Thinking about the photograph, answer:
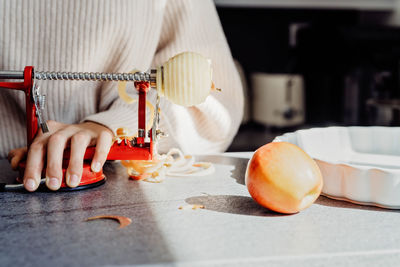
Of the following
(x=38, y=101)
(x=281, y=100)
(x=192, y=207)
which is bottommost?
(x=281, y=100)

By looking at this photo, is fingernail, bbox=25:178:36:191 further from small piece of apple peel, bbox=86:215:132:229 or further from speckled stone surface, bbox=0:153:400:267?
small piece of apple peel, bbox=86:215:132:229

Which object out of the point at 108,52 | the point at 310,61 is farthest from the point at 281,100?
the point at 108,52

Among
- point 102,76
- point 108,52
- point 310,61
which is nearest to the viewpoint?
point 102,76

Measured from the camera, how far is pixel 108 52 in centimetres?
108

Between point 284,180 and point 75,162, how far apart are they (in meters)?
0.31

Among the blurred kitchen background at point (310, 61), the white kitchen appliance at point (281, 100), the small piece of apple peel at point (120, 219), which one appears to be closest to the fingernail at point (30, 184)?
the small piece of apple peel at point (120, 219)

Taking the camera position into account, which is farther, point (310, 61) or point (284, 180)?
point (310, 61)

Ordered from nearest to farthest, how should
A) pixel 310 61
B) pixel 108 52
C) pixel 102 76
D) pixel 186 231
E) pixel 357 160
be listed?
1. pixel 186 231
2. pixel 102 76
3. pixel 357 160
4. pixel 108 52
5. pixel 310 61

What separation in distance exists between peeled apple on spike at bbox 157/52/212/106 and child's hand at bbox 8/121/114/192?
16 cm

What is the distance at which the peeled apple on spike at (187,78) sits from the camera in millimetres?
622

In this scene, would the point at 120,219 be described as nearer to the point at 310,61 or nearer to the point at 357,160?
the point at 357,160

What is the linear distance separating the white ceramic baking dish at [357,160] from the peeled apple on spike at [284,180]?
5 cm

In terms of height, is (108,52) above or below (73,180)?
above

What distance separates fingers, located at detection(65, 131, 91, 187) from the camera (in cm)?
68
